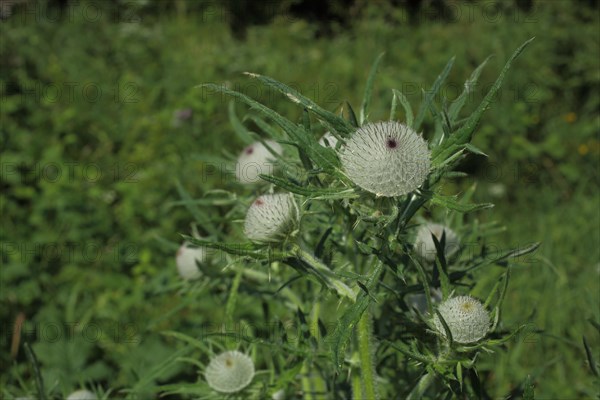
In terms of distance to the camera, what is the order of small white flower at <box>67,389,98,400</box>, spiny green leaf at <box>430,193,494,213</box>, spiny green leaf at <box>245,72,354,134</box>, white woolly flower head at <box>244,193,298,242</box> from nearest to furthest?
spiny green leaf at <box>430,193,494,213</box> → spiny green leaf at <box>245,72,354,134</box> → white woolly flower head at <box>244,193,298,242</box> → small white flower at <box>67,389,98,400</box>

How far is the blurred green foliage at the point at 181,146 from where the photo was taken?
140 inches

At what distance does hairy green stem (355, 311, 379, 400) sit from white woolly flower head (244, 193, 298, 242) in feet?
0.86

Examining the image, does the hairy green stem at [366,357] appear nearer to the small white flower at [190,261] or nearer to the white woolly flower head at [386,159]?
the white woolly flower head at [386,159]

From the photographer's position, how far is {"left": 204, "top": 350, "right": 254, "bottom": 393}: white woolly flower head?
1686 mm

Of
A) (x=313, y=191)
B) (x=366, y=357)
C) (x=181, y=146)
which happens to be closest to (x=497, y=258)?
(x=366, y=357)

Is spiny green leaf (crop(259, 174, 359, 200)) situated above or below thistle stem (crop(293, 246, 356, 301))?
above

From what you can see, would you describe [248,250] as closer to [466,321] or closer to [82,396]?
[466,321]

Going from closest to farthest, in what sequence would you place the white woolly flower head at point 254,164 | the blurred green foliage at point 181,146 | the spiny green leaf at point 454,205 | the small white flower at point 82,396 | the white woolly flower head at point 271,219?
1. the spiny green leaf at point 454,205
2. the white woolly flower head at point 271,219
3. the small white flower at point 82,396
4. the white woolly flower head at point 254,164
5. the blurred green foliage at point 181,146

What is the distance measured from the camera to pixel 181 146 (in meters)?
4.96

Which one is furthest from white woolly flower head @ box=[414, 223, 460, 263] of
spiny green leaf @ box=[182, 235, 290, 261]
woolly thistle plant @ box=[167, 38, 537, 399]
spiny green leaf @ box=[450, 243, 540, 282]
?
spiny green leaf @ box=[182, 235, 290, 261]

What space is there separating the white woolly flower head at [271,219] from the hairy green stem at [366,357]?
26cm

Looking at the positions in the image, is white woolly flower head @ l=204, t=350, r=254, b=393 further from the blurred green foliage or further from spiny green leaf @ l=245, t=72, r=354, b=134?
spiny green leaf @ l=245, t=72, r=354, b=134

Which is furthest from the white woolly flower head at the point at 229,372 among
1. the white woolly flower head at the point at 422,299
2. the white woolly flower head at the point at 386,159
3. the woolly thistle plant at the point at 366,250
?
the white woolly flower head at the point at 386,159

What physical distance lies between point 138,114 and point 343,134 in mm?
4325
